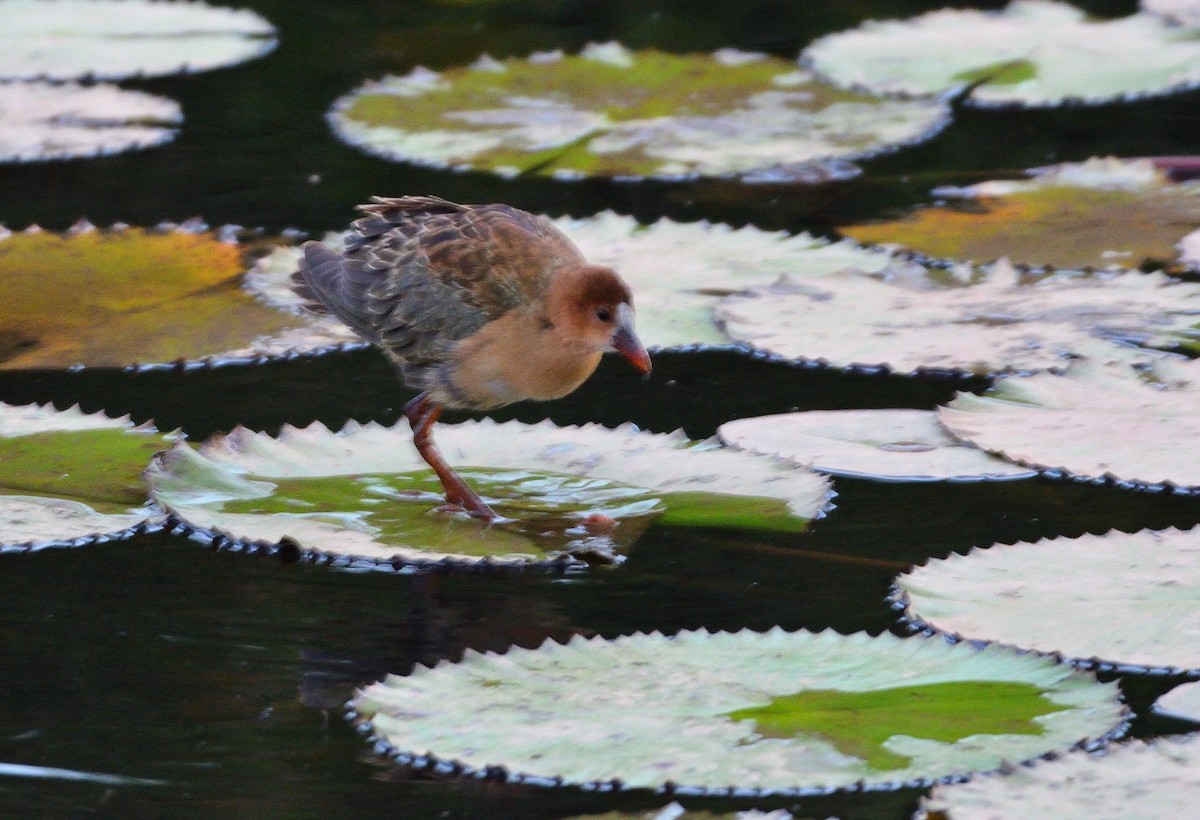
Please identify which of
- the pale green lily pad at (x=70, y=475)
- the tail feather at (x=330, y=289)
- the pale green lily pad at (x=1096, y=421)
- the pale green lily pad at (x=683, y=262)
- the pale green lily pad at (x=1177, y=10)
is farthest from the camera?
the pale green lily pad at (x=1177, y=10)

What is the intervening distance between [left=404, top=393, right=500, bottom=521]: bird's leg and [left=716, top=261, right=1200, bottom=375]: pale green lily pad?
94 centimetres

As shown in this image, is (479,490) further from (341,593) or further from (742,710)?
(742,710)

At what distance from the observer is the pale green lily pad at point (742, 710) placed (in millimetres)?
2258

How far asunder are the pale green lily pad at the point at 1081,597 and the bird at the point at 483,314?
2.73ft

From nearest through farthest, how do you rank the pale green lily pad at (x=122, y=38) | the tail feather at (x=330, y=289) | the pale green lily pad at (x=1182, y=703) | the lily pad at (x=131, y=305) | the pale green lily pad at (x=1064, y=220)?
the pale green lily pad at (x=1182, y=703), the tail feather at (x=330, y=289), the lily pad at (x=131, y=305), the pale green lily pad at (x=1064, y=220), the pale green lily pad at (x=122, y=38)

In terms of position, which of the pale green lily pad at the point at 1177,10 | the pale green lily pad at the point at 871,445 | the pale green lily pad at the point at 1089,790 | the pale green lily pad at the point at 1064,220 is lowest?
the pale green lily pad at the point at 871,445

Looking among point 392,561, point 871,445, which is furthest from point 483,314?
point 871,445

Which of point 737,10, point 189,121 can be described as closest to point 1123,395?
point 189,121

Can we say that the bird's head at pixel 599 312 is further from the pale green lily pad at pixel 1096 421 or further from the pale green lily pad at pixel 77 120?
the pale green lily pad at pixel 77 120

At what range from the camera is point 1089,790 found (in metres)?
2.14

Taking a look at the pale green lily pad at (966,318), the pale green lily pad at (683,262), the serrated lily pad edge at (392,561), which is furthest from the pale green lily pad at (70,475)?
the pale green lily pad at (966,318)

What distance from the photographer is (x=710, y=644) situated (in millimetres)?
2641

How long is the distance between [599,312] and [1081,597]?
44.0 inches

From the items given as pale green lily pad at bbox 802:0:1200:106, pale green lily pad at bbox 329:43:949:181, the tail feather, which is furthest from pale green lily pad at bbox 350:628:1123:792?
pale green lily pad at bbox 802:0:1200:106
